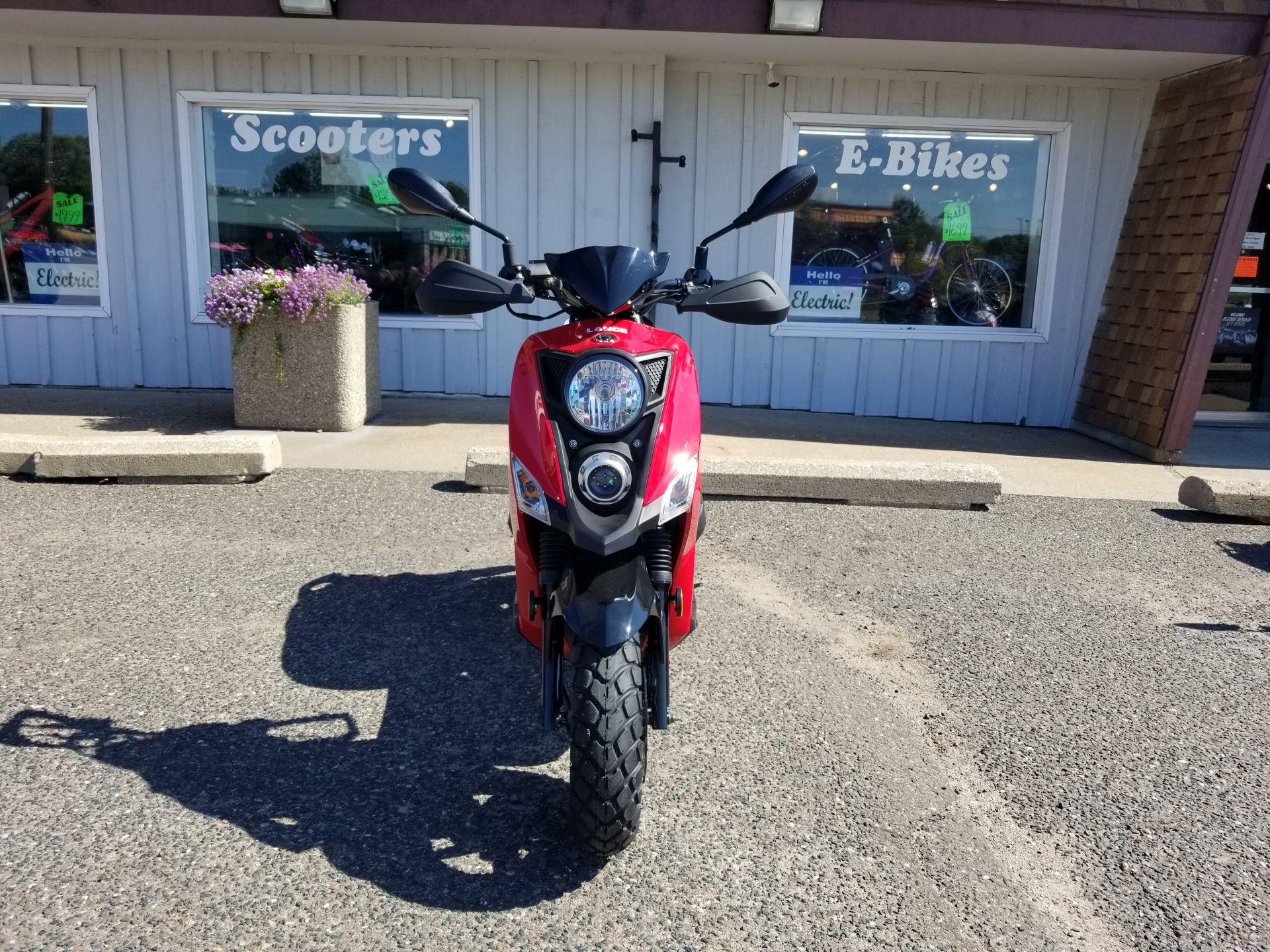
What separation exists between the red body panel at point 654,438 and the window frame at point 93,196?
20.5 feet

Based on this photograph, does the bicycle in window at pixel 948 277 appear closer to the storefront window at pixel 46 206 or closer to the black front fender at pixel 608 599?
the storefront window at pixel 46 206

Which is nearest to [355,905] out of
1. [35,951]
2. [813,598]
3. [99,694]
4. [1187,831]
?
[35,951]

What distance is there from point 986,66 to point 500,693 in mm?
6280

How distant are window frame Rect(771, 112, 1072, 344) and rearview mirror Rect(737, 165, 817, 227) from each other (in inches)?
200

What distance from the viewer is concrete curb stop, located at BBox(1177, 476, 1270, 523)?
17.6 ft

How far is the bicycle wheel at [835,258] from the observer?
314 inches

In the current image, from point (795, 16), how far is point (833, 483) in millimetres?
3062

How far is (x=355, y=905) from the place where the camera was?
2168 millimetres

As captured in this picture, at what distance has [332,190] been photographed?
25.5 feet

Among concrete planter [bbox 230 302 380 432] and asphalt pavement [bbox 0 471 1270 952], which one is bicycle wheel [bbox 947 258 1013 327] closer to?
asphalt pavement [bbox 0 471 1270 952]

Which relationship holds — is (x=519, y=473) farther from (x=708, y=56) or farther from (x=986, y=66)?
(x=986, y=66)

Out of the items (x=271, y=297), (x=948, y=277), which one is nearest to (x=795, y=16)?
(x=948, y=277)

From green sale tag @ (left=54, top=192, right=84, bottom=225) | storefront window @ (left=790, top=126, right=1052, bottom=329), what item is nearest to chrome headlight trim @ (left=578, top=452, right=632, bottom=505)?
storefront window @ (left=790, top=126, right=1052, bottom=329)

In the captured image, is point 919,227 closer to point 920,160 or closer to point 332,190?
point 920,160
